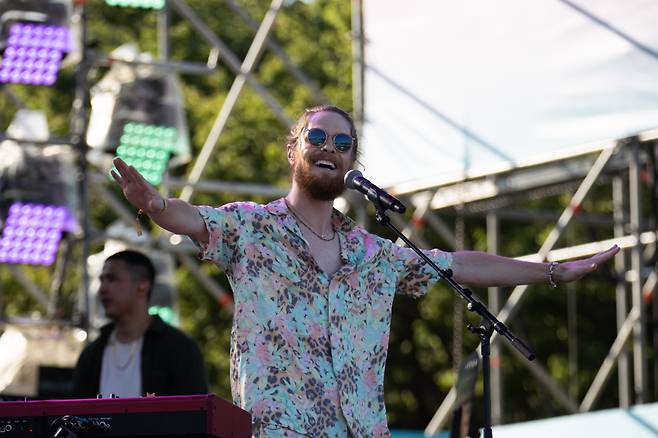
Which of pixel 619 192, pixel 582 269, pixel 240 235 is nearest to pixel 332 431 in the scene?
pixel 240 235

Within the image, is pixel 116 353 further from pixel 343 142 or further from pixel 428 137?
pixel 428 137

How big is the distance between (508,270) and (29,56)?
16.9ft

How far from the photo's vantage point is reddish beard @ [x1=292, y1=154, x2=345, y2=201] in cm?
451

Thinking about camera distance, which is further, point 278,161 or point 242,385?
point 278,161

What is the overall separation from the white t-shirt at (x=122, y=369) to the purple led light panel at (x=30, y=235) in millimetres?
3455

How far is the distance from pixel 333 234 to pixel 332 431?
0.65 m

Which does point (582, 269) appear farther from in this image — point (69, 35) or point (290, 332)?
point (69, 35)

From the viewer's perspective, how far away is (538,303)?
71.9ft

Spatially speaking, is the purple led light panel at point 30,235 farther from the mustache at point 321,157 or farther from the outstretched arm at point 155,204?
the outstretched arm at point 155,204

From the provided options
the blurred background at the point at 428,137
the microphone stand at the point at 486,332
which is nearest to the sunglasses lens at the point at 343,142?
the microphone stand at the point at 486,332

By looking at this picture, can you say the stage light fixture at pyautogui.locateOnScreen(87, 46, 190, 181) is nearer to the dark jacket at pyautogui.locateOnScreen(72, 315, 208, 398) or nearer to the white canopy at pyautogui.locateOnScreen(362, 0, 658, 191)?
the white canopy at pyautogui.locateOnScreen(362, 0, 658, 191)

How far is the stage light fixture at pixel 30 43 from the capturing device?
9.20 meters

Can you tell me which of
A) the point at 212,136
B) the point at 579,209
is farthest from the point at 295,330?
the point at 212,136

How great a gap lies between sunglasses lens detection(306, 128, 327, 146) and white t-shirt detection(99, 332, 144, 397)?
1.85 m
